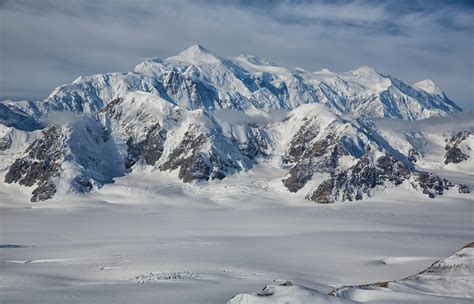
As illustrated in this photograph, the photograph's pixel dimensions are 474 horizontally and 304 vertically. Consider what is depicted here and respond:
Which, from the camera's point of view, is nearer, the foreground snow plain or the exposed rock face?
the exposed rock face

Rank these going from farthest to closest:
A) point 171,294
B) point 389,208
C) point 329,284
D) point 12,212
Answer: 1. point 389,208
2. point 12,212
3. point 329,284
4. point 171,294

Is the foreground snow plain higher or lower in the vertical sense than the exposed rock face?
lower

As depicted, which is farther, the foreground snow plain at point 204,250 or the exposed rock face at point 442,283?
the foreground snow plain at point 204,250

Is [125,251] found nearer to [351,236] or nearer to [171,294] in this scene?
[171,294]

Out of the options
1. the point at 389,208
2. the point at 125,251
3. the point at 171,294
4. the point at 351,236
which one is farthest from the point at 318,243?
the point at 389,208

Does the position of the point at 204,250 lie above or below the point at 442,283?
below

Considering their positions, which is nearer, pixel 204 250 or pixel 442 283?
pixel 442 283

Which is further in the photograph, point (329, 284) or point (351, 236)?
point (351, 236)

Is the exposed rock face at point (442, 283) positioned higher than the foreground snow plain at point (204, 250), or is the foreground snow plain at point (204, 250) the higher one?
the exposed rock face at point (442, 283)
